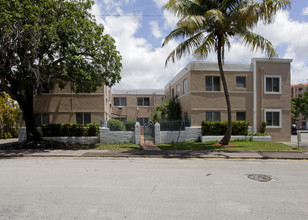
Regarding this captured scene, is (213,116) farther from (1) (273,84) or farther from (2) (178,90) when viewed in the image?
(1) (273,84)

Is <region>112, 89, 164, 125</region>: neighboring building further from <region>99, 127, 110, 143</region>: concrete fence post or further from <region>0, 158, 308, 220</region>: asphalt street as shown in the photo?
<region>0, 158, 308, 220</region>: asphalt street

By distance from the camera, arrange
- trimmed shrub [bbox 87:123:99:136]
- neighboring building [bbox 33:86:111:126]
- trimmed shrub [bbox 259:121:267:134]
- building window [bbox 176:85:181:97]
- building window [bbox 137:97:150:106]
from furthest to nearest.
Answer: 1. building window [bbox 137:97:150:106]
2. building window [bbox 176:85:181:97]
3. neighboring building [bbox 33:86:111:126]
4. trimmed shrub [bbox 259:121:267:134]
5. trimmed shrub [bbox 87:123:99:136]

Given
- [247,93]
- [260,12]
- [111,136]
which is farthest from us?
[247,93]

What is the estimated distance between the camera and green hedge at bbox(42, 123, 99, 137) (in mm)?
17188

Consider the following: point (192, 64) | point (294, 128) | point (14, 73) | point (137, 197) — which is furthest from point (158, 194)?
point (294, 128)

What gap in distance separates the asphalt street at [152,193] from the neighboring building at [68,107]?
10913 mm

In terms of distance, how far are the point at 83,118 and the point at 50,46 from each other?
7621 mm

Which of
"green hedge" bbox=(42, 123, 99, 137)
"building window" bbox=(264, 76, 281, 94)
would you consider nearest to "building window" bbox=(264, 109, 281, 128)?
"building window" bbox=(264, 76, 281, 94)

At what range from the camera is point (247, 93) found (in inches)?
750

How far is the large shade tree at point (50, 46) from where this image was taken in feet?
36.7

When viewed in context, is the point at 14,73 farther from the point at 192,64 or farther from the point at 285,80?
the point at 285,80

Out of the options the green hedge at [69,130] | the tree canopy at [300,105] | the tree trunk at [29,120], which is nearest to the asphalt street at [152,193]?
the tree trunk at [29,120]

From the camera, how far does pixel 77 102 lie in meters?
19.2

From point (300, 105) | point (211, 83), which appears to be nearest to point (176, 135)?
point (211, 83)
